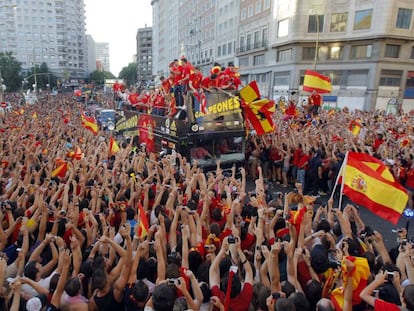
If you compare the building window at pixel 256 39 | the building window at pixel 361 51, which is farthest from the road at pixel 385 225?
the building window at pixel 256 39

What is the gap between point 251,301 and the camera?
3.15 metres

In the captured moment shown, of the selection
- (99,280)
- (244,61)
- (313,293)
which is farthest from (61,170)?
(244,61)

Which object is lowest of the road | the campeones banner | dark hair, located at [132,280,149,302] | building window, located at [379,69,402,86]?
the road

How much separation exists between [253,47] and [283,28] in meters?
6.71

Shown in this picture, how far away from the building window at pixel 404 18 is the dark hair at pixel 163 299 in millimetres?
38070

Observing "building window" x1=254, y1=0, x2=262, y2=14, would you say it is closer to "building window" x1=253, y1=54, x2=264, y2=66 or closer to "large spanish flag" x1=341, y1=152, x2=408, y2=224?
"building window" x1=253, y1=54, x2=264, y2=66

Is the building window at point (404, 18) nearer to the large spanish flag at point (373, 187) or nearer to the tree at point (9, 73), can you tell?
the large spanish flag at point (373, 187)

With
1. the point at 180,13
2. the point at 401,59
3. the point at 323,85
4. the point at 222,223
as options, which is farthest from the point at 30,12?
the point at 222,223

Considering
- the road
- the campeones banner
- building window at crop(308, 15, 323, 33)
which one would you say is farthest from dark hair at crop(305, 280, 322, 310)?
building window at crop(308, 15, 323, 33)

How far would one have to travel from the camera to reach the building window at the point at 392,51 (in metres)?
33.3

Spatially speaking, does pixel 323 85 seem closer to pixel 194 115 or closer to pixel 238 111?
pixel 238 111

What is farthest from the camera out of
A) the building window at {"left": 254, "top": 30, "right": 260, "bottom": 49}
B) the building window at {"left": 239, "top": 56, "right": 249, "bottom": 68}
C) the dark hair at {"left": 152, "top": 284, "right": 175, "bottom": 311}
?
the building window at {"left": 239, "top": 56, "right": 249, "bottom": 68}

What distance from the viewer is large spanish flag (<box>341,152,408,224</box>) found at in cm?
439

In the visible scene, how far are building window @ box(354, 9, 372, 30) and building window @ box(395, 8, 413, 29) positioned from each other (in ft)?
8.42
